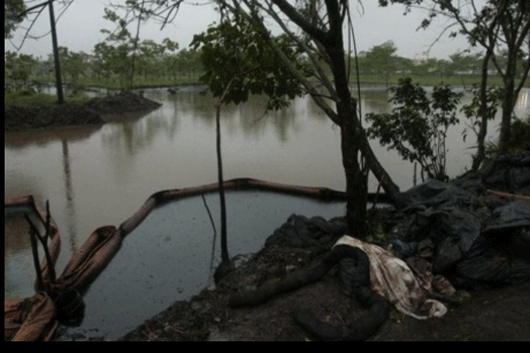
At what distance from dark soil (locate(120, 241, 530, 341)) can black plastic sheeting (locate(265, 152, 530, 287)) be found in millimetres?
164

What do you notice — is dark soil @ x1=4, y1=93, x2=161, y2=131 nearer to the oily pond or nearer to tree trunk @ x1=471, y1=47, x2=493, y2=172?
the oily pond

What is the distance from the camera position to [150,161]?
9648mm

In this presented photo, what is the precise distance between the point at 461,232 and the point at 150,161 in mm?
7688

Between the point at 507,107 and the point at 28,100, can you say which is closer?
the point at 507,107

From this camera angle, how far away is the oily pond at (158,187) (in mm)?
4250

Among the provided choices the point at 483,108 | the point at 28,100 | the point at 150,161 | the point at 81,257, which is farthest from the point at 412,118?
the point at 28,100

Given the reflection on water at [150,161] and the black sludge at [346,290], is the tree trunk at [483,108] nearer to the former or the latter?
the reflection on water at [150,161]

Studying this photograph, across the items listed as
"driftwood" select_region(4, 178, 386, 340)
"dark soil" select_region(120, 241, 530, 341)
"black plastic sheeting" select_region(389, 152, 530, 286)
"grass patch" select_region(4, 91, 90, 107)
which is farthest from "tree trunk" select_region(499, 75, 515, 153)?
"grass patch" select_region(4, 91, 90, 107)

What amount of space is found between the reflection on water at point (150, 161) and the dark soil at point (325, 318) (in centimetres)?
255

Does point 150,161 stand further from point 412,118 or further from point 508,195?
point 508,195

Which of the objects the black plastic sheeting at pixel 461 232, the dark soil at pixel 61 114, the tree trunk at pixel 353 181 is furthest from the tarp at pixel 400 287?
the dark soil at pixel 61 114

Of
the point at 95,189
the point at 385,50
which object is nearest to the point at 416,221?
the point at 95,189

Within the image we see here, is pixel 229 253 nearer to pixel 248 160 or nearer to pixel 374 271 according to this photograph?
pixel 374 271

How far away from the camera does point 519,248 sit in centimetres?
305
